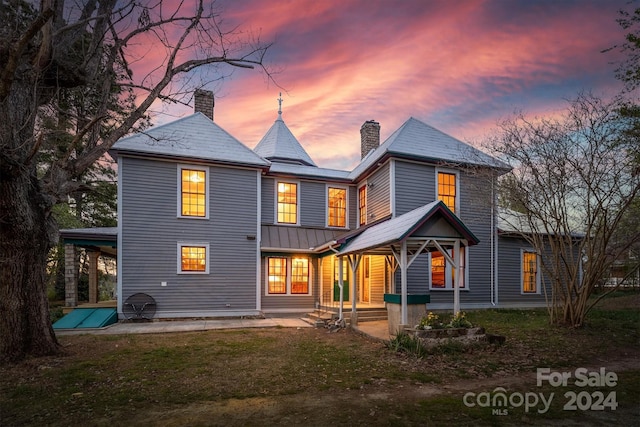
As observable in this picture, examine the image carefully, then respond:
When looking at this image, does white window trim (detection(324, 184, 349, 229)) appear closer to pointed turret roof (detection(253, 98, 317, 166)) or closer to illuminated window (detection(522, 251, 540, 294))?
pointed turret roof (detection(253, 98, 317, 166))

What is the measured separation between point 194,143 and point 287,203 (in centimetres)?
464

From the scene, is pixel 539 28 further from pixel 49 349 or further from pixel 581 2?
pixel 49 349

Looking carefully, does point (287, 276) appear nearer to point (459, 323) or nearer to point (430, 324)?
point (430, 324)

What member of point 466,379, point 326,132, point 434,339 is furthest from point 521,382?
point 326,132

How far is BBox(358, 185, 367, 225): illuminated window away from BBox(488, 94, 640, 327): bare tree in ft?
21.1

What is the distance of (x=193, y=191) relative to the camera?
1434 cm

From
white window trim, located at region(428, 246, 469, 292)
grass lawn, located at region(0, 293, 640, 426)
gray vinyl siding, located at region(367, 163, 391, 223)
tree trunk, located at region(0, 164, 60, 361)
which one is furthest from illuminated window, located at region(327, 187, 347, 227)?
tree trunk, located at region(0, 164, 60, 361)

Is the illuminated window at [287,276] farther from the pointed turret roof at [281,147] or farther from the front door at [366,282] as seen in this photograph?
the pointed turret roof at [281,147]

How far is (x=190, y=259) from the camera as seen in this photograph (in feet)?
46.1

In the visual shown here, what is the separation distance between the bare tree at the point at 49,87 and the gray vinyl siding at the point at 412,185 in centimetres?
730

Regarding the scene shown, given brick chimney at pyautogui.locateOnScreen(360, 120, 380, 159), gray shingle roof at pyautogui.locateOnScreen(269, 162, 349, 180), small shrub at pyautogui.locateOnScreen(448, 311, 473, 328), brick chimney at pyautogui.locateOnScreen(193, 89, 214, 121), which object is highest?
brick chimney at pyautogui.locateOnScreen(193, 89, 214, 121)

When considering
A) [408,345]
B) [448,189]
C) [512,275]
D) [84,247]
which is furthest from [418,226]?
[84,247]

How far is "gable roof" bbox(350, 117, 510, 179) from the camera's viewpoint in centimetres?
1416

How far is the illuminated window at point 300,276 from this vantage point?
15569 mm
